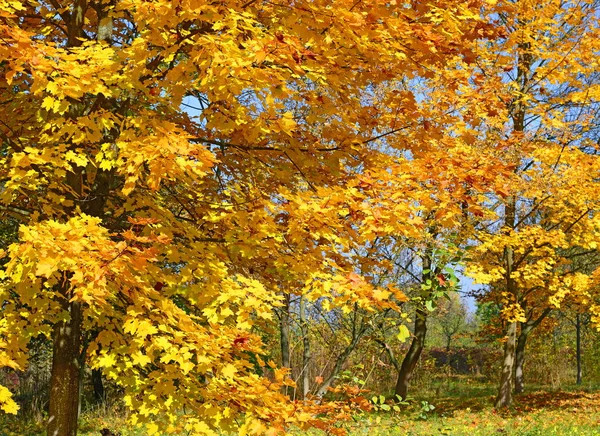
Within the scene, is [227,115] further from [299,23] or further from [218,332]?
[218,332]

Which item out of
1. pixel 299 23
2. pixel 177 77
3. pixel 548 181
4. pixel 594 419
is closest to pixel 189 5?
pixel 177 77

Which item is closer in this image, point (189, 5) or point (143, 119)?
point (189, 5)

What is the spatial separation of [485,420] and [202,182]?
12.3m

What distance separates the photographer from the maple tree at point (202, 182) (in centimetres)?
331

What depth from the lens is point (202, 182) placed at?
14.1ft

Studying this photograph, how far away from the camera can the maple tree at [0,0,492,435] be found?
3.31m

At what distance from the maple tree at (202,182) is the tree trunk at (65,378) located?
0.04 feet

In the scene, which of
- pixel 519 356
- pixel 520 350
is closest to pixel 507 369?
pixel 520 350

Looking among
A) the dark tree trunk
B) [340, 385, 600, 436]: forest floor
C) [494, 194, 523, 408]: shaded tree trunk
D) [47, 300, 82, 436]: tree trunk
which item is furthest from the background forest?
the dark tree trunk

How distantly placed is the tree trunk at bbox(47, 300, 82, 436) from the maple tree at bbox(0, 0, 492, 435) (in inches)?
0.5

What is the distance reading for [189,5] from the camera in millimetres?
3256

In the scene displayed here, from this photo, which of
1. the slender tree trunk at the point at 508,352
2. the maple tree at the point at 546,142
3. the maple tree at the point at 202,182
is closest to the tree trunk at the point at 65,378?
the maple tree at the point at 202,182

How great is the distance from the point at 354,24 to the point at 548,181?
10.2 m

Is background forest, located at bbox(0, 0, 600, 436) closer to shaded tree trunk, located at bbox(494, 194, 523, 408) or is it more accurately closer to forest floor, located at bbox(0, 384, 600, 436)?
forest floor, located at bbox(0, 384, 600, 436)
